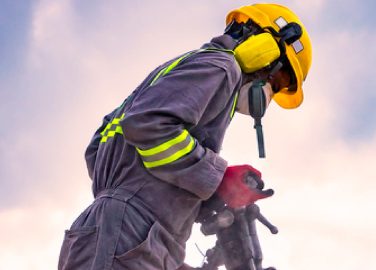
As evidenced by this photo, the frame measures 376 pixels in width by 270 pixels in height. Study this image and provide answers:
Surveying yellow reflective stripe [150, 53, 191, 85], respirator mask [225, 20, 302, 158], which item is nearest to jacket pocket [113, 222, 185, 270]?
yellow reflective stripe [150, 53, 191, 85]

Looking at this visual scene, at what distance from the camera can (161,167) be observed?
290cm

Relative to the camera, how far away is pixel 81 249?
2904 mm

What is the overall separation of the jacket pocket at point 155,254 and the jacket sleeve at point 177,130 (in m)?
0.29

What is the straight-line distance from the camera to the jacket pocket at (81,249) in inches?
112

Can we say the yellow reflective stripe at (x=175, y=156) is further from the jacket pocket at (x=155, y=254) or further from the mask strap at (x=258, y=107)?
the mask strap at (x=258, y=107)

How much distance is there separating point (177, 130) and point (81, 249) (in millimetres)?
806

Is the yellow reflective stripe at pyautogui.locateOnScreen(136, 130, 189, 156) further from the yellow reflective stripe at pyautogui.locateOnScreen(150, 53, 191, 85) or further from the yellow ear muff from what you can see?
the yellow ear muff

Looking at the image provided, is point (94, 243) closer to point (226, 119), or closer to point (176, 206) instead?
point (176, 206)

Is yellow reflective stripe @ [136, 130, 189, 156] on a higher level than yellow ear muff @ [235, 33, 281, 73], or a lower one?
lower

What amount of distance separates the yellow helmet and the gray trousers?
1.84 m

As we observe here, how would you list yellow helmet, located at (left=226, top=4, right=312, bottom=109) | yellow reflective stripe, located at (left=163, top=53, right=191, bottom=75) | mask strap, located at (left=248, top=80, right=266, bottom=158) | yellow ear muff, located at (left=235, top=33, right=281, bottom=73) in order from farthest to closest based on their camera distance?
yellow helmet, located at (left=226, top=4, right=312, bottom=109), mask strap, located at (left=248, top=80, right=266, bottom=158), yellow ear muff, located at (left=235, top=33, right=281, bottom=73), yellow reflective stripe, located at (left=163, top=53, right=191, bottom=75)

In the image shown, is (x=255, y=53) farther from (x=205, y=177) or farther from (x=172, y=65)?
(x=205, y=177)

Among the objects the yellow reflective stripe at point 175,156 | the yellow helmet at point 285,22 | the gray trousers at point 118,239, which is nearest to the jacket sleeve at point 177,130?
the yellow reflective stripe at point 175,156

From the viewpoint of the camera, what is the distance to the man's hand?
3.16 m
